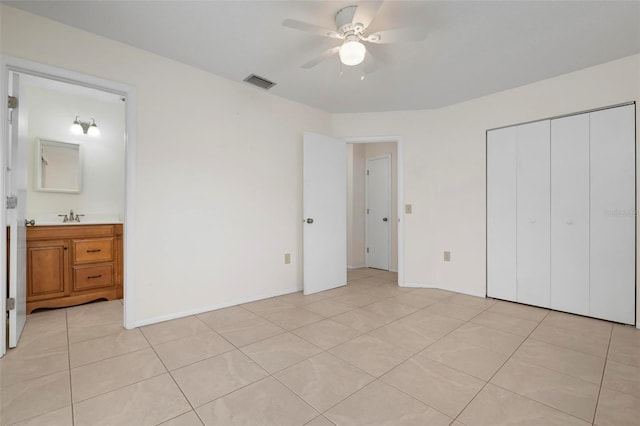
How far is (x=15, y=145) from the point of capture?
2070 mm

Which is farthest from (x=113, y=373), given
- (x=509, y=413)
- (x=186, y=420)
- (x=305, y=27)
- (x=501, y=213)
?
(x=501, y=213)

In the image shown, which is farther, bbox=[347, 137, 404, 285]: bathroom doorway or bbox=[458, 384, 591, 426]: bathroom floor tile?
bbox=[347, 137, 404, 285]: bathroom doorway

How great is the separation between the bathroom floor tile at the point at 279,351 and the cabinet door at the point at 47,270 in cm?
228

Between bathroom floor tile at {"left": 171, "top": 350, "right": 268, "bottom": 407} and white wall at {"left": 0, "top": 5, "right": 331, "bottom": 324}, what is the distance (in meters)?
0.99

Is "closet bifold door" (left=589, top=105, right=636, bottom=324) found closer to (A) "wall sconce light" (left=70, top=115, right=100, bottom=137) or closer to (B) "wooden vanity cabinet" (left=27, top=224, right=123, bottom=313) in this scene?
(B) "wooden vanity cabinet" (left=27, top=224, right=123, bottom=313)

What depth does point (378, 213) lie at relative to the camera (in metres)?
5.02

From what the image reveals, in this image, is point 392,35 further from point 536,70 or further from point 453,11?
point 536,70

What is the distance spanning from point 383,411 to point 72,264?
131 inches

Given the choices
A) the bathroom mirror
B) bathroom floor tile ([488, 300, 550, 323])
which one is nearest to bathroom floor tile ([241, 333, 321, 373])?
bathroom floor tile ([488, 300, 550, 323])

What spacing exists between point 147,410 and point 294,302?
1804 millimetres

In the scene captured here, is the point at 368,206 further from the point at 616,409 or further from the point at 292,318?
the point at 616,409

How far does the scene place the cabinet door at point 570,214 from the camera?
2.67m

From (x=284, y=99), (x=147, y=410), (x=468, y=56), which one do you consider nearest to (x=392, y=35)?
(x=468, y=56)

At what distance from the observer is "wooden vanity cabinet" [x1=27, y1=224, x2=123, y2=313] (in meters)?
2.71
